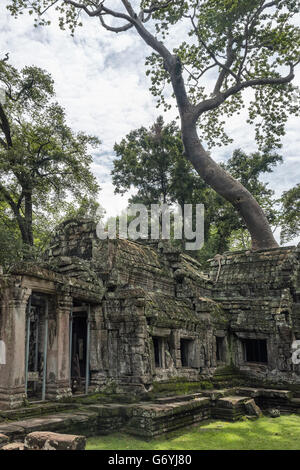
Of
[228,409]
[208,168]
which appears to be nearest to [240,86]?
[208,168]

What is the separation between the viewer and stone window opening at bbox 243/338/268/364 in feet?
45.6

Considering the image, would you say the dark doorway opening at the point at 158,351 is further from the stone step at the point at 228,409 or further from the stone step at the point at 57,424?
the stone step at the point at 57,424

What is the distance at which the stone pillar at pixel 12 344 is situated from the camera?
7438mm

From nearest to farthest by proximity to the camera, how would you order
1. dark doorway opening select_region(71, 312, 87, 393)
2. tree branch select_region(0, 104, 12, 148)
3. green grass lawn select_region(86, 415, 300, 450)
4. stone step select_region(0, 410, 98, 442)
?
1. stone step select_region(0, 410, 98, 442)
2. green grass lawn select_region(86, 415, 300, 450)
3. dark doorway opening select_region(71, 312, 87, 393)
4. tree branch select_region(0, 104, 12, 148)

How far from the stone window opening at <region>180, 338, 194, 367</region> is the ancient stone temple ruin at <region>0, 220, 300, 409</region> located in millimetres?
29

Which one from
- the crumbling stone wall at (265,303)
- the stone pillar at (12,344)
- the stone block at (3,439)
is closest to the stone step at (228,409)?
the crumbling stone wall at (265,303)

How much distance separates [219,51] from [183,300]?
1355 centimetres

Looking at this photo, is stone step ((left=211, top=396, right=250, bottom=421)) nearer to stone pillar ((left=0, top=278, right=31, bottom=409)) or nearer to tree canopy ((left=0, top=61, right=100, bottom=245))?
stone pillar ((left=0, top=278, right=31, bottom=409))

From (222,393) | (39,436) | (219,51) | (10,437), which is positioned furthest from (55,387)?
(219,51)

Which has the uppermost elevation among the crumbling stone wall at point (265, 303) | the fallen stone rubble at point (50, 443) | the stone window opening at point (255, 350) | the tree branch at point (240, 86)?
the tree branch at point (240, 86)

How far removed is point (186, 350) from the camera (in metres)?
12.1

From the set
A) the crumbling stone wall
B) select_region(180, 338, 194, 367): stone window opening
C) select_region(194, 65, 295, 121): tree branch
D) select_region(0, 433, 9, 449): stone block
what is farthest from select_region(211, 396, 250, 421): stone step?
select_region(194, 65, 295, 121): tree branch

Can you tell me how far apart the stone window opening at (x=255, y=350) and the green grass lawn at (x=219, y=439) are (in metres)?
4.36

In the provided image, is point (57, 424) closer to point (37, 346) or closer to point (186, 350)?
point (37, 346)
